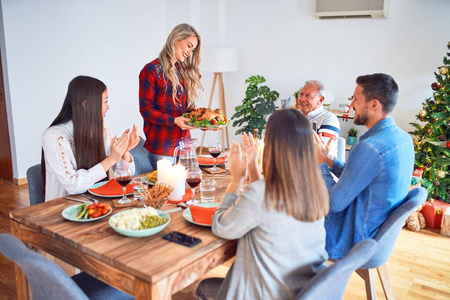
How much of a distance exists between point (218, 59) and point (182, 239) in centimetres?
432

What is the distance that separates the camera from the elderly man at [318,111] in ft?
9.56

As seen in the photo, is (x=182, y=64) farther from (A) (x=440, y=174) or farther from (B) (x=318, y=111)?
(A) (x=440, y=174)

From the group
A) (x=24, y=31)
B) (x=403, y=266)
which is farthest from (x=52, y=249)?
(x=24, y=31)

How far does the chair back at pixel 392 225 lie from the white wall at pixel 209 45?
10.5 feet

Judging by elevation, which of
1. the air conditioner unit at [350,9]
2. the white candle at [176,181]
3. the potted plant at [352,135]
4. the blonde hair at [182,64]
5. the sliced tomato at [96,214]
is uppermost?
the air conditioner unit at [350,9]

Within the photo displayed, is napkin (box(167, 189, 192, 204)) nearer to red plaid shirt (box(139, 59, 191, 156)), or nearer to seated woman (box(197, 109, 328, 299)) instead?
seated woman (box(197, 109, 328, 299))

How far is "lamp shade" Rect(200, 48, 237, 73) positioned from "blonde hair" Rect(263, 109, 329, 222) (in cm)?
429

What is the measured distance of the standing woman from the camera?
279cm

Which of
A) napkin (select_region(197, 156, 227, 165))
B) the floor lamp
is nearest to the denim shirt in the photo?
napkin (select_region(197, 156, 227, 165))

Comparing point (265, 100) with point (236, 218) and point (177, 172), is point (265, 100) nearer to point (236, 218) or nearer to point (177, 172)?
point (177, 172)

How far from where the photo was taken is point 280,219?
137 cm

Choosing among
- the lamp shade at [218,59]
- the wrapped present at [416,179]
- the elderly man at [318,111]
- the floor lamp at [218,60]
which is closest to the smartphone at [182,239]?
the elderly man at [318,111]

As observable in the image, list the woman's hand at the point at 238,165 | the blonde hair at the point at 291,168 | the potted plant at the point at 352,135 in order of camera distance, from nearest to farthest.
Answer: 1. the blonde hair at the point at 291,168
2. the woman's hand at the point at 238,165
3. the potted plant at the point at 352,135

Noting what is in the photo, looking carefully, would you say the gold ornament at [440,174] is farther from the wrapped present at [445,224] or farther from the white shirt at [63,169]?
the white shirt at [63,169]
